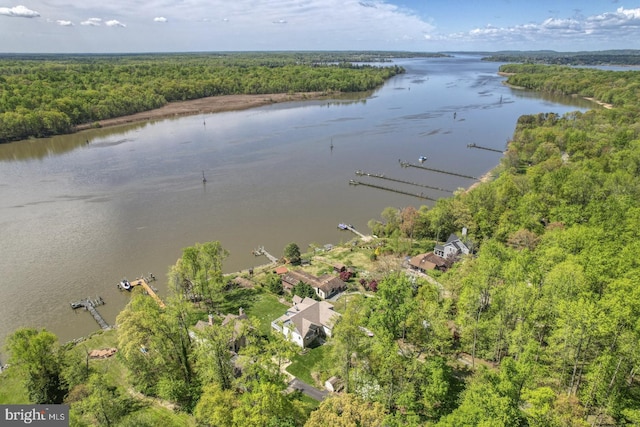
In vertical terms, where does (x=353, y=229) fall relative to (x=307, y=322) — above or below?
below

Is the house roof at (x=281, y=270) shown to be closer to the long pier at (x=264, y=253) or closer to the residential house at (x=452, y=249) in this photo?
the long pier at (x=264, y=253)

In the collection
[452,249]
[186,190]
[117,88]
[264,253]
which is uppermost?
[117,88]

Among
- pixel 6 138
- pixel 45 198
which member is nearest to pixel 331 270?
pixel 45 198

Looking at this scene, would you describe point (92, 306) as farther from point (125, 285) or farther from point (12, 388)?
point (12, 388)

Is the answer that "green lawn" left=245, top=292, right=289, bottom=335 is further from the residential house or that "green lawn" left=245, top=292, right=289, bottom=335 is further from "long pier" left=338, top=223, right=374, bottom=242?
the residential house

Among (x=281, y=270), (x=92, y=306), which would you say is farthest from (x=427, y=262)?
(x=92, y=306)

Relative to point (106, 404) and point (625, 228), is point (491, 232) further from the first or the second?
point (106, 404)

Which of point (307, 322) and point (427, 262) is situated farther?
point (427, 262)
